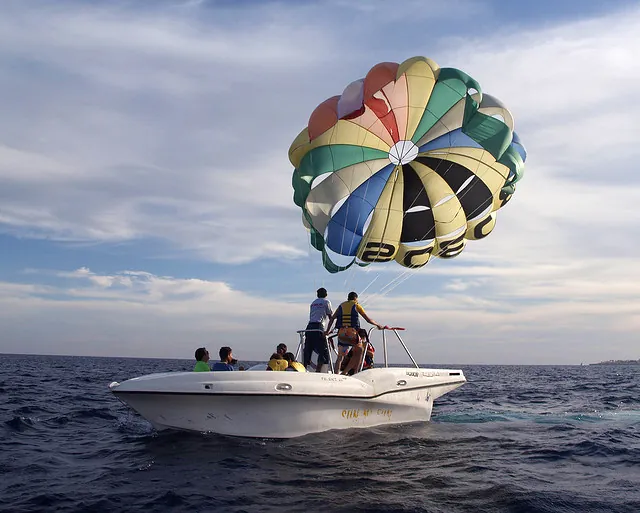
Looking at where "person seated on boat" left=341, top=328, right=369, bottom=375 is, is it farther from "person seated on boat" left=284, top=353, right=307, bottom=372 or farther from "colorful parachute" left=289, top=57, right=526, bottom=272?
"colorful parachute" left=289, top=57, right=526, bottom=272

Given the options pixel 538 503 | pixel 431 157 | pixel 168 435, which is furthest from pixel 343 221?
pixel 538 503

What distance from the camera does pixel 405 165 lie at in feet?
41.0

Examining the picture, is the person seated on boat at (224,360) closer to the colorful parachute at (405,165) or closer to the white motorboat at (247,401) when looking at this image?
the white motorboat at (247,401)

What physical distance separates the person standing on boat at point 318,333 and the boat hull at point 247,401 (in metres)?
1.32

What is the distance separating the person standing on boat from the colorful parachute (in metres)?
1.92

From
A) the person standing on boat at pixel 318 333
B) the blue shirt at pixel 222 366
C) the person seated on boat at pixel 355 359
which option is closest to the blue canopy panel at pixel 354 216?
the person standing on boat at pixel 318 333

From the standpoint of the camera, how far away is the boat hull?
7938mm

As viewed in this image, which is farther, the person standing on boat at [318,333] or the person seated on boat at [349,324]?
the person standing on boat at [318,333]

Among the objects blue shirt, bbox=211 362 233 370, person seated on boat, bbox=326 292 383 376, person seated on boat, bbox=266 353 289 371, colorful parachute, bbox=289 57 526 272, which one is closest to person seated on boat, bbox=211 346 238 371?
blue shirt, bbox=211 362 233 370

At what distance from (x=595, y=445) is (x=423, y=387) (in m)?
3.02

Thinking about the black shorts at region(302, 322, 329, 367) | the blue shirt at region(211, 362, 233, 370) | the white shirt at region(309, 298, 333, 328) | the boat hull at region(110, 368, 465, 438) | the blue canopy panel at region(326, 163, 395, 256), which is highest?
the blue canopy panel at region(326, 163, 395, 256)

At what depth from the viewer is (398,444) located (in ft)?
28.8

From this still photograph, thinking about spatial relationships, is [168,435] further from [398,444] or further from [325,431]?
[398,444]

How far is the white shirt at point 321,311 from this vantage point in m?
10.5
